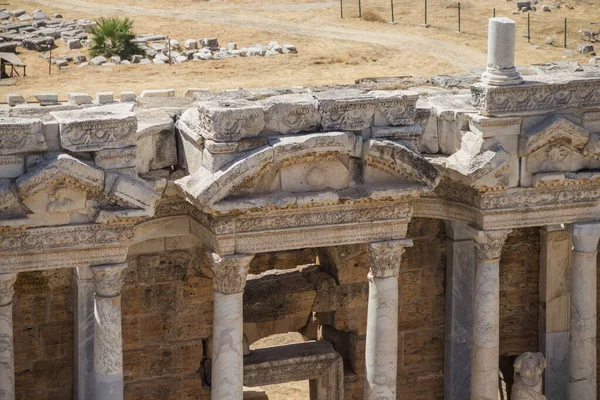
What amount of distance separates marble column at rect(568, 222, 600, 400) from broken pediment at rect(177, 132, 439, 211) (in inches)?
143

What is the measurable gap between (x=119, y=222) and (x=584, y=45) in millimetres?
33780

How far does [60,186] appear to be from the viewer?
2167 centimetres

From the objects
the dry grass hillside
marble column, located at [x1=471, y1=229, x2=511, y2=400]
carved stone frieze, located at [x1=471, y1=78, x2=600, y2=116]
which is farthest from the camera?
the dry grass hillside

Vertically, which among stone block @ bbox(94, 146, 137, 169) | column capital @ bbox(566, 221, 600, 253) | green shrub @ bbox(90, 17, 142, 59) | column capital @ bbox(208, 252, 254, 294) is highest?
stone block @ bbox(94, 146, 137, 169)

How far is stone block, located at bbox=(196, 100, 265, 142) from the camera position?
72.0ft

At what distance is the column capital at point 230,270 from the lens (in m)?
22.9

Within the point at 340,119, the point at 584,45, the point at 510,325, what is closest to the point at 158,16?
the point at 584,45

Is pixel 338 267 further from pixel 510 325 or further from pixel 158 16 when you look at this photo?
pixel 158 16

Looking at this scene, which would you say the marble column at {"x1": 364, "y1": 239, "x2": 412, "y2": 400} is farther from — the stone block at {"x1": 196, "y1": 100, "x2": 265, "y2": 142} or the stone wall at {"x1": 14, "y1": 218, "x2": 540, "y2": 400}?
the stone block at {"x1": 196, "y1": 100, "x2": 265, "y2": 142}

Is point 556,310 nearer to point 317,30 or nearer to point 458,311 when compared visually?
point 458,311

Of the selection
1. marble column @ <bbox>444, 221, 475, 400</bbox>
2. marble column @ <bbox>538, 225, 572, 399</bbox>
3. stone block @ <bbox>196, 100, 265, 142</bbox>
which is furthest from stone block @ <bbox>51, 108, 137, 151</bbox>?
marble column @ <bbox>538, 225, 572, 399</bbox>

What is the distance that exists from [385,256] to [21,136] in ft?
20.5

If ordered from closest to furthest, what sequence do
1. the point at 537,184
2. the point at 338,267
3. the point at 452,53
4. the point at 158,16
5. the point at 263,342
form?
the point at 537,184 < the point at 338,267 < the point at 263,342 < the point at 452,53 < the point at 158,16

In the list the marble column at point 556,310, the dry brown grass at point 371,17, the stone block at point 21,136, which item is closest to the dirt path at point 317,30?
the dry brown grass at point 371,17
